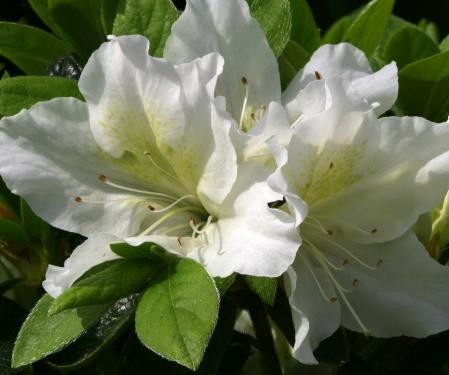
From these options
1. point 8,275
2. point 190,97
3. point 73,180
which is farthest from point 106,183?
point 8,275

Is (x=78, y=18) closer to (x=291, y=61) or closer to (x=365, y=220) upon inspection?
(x=291, y=61)

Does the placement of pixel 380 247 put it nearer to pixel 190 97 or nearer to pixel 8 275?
pixel 190 97

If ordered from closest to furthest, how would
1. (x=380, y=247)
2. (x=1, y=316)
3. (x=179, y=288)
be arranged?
(x=179, y=288)
(x=380, y=247)
(x=1, y=316)

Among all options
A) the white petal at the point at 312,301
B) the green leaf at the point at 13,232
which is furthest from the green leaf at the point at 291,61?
the green leaf at the point at 13,232

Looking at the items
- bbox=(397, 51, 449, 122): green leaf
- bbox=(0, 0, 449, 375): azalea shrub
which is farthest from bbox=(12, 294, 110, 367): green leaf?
bbox=(397, 51, 449, 122): green leaf

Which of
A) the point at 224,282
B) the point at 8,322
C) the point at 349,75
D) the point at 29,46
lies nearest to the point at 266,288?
the point at 224,282

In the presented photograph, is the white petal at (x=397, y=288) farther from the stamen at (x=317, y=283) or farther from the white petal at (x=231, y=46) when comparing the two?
the white petal at (x=231, y=46)
